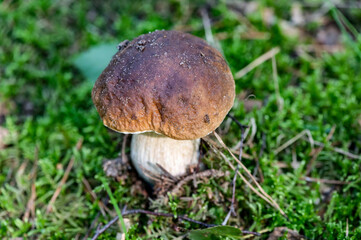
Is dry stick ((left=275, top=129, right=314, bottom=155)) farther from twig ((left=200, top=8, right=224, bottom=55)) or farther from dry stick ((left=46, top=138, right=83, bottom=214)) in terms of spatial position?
dry stick ((left=46, top=138, right=83, bottom=214))

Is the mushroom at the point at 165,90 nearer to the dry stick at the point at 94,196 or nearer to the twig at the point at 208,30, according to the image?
the dry stick at the point at 94,196

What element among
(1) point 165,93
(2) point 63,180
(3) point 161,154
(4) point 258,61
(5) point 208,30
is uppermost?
(5) point 208,30

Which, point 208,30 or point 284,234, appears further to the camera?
point 208,30

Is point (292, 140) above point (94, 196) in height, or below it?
above

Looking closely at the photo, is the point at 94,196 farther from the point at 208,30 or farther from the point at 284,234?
the point at 208,30

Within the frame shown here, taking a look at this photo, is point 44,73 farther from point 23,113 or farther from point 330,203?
point 330,203

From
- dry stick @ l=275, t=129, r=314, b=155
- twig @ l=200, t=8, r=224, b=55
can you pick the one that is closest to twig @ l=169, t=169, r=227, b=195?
dry stick @ l=275, t=129, r=314, b=155

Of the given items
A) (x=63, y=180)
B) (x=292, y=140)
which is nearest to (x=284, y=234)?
(x=292, y=140)
